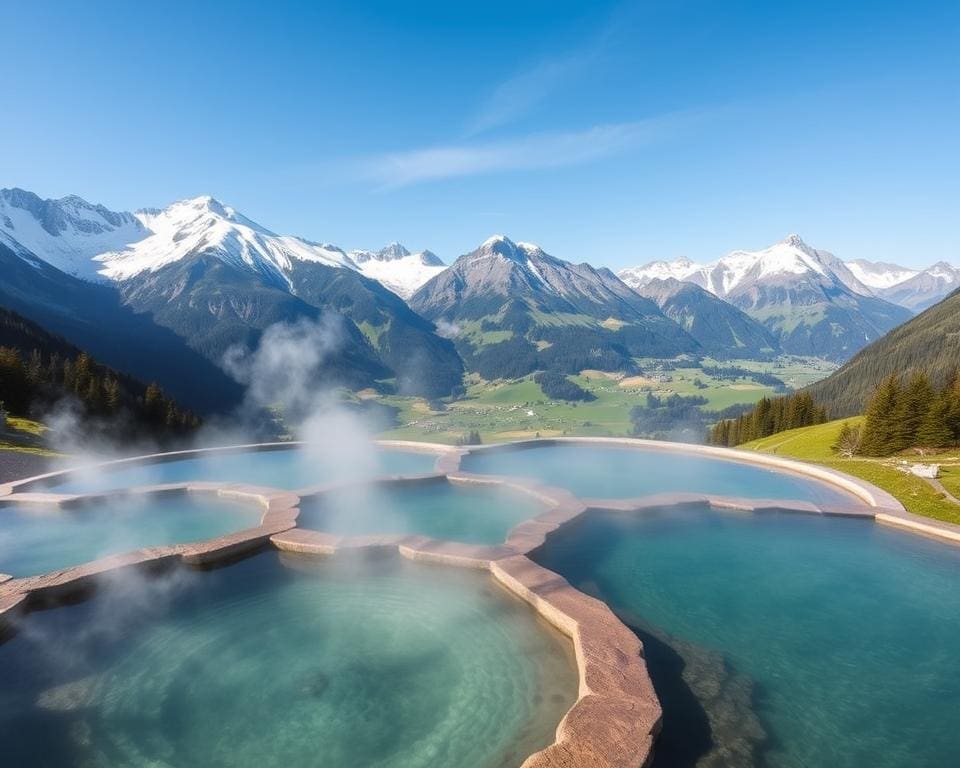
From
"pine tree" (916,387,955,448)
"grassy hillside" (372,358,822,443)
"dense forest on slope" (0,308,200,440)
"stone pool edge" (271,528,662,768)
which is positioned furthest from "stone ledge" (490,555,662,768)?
"grassy hillside" (372,358,822,443)

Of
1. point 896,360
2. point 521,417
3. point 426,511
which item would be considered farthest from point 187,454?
point 521,417

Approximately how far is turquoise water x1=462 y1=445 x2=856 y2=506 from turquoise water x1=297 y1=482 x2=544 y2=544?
383cm

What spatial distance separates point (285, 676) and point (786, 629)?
10.8 metres

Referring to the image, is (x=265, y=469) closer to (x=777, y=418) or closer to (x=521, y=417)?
(x=777, y=418)

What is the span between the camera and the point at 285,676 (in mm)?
10406

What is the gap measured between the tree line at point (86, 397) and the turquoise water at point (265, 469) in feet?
71.9

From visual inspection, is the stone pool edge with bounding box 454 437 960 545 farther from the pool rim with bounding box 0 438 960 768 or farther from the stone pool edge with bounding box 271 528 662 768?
the stone pool edge with bounding box 271 528 662 768

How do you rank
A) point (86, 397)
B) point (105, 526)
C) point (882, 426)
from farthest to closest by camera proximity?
point (86, 397)
point (882, 426)
point (105, 526)

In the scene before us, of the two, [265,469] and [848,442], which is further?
[848,442]

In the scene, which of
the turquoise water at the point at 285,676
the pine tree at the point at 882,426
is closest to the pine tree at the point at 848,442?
the pine tree at the point at 882,426

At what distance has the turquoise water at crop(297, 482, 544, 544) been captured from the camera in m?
18.9

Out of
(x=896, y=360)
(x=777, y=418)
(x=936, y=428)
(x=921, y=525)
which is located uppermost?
(x=896, y=360)

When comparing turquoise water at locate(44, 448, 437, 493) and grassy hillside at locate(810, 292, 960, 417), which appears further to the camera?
grassy hillside at locate(810, 292, 960, 417)

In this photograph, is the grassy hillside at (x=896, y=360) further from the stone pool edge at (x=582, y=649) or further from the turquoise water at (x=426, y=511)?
the stone pool edge at (x=582, y=649)
